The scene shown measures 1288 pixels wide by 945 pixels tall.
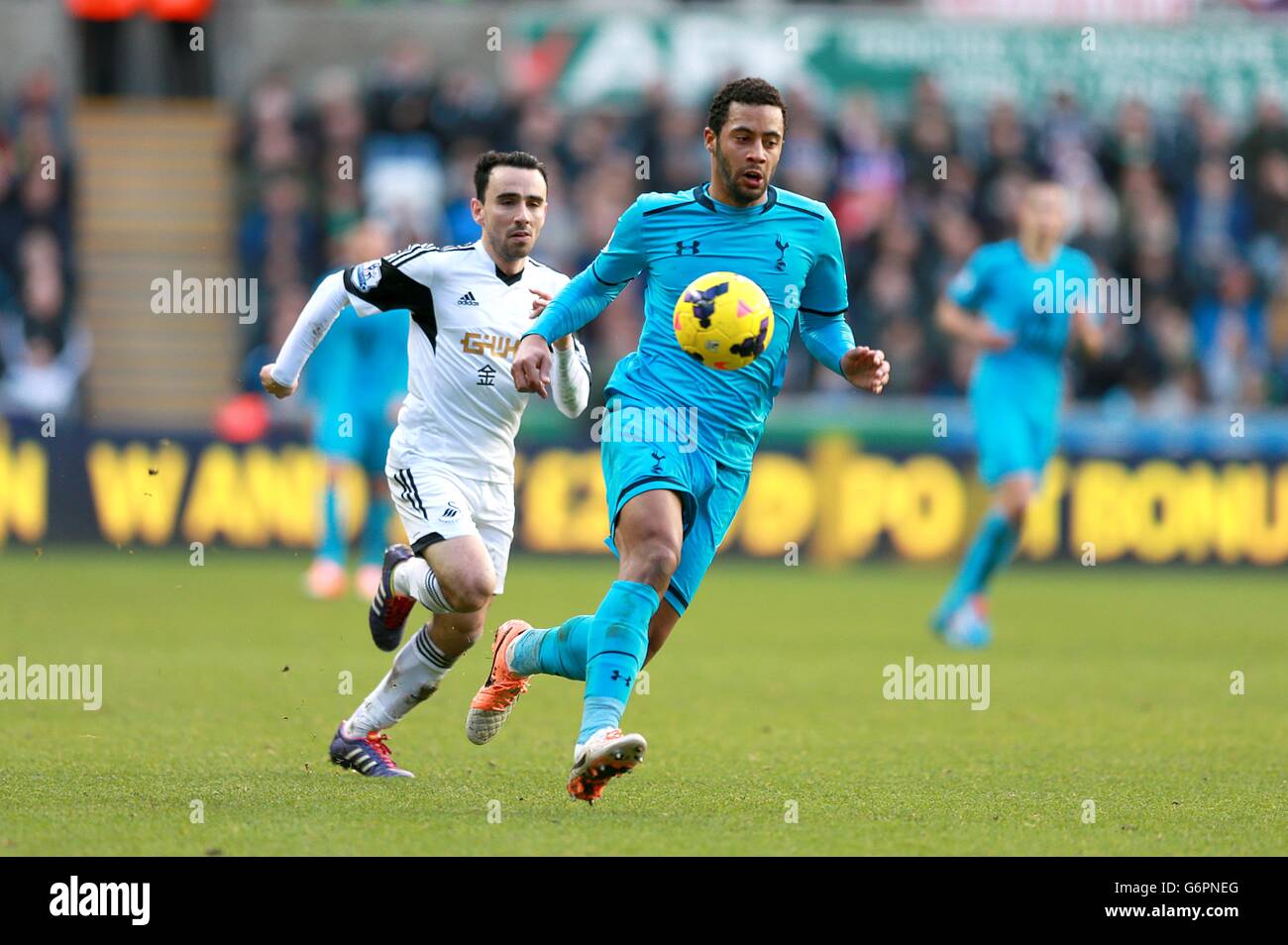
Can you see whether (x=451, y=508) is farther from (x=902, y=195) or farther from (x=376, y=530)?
(x=902, y=195)

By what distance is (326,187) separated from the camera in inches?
797

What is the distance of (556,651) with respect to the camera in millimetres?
6973

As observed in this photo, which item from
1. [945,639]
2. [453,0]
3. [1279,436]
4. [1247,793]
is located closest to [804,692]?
[945,639]

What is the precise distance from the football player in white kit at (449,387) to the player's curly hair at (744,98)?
3.03ft

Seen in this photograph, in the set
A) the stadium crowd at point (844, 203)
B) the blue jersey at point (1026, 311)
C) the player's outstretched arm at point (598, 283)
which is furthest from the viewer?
the stadium crowd at point (844, 203)

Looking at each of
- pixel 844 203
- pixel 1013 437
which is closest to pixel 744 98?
pixel 1013 437

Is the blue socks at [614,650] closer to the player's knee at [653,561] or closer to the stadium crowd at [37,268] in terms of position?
the player's knee at [653,561]

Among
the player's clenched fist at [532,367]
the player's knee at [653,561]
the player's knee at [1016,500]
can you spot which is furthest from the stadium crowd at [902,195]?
the player's knee at [653,561]

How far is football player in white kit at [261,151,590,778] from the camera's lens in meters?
7.44

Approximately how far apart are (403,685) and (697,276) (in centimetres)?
197

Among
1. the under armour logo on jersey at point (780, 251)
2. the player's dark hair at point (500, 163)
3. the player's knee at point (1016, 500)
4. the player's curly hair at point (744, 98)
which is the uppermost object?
the player's curly hair at point (744, 98)

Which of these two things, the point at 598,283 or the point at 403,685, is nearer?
the point at 598,283

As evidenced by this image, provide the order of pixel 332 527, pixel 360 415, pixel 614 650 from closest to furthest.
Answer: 1. pixel 614 650
2. pixel 360 415
3. pixel 332 527

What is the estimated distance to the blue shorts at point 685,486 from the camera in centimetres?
670
